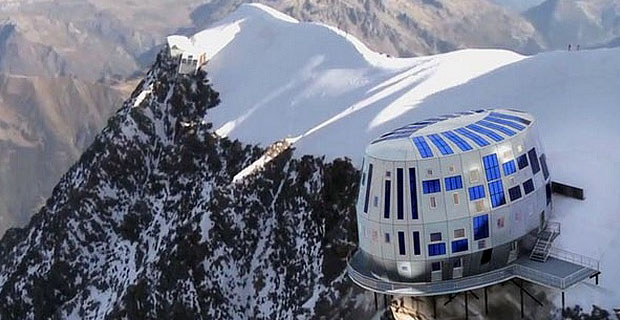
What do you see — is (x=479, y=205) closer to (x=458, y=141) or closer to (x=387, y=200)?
(x=458, y=141)

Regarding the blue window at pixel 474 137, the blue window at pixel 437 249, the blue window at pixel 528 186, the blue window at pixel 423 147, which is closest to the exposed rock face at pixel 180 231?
the blue window at pixel 437 249

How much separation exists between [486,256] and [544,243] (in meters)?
4.03

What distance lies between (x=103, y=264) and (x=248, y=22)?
4433cm

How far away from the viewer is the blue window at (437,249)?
1793 inches

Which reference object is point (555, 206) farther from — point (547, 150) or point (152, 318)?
point (152, 318)

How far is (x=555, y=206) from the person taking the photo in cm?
5072

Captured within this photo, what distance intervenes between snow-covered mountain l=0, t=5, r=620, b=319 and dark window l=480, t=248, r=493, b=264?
5.36 m

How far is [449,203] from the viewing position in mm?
45406

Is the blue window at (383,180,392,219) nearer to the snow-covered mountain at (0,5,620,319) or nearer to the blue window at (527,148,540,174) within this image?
the blue window at (527,148,540,174)

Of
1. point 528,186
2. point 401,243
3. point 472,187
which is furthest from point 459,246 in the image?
point 528,186

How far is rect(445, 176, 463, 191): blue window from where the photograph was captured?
45438 mm

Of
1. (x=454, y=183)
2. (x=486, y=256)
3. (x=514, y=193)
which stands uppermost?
(x=454, y=183)

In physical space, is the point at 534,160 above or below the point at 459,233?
above

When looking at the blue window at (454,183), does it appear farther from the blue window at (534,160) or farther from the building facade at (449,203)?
the blue window at (534,160)
